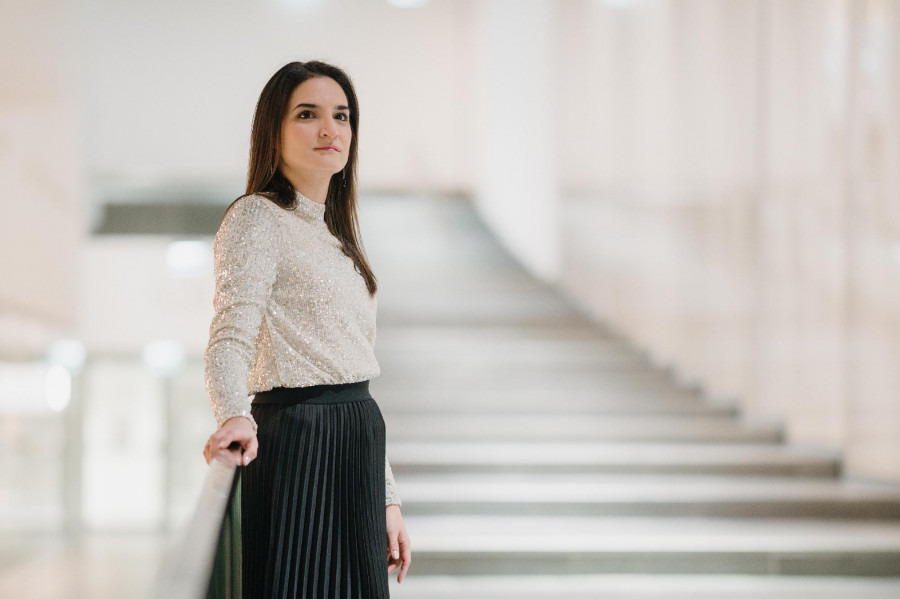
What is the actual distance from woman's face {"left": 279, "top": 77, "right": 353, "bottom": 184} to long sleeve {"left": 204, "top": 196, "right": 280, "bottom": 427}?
93 millimetres

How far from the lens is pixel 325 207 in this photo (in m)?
1.27

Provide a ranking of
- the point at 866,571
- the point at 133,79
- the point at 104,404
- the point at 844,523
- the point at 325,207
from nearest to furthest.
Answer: the point at 325,207 < the point at 866,571 < the point at 844,523 < the point at 133,79 < the point at 104,404

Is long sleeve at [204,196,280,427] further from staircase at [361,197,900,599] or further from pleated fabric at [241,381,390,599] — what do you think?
staircase at [361,197,900,599]

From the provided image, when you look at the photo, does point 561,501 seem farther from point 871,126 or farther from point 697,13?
point 697,13

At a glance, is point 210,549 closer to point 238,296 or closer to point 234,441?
point 234,441

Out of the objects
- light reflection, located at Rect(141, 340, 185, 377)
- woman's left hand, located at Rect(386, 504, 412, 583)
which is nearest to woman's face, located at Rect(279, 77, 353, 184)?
woman's left hand, located at Rect(386, 504, 412, 583)

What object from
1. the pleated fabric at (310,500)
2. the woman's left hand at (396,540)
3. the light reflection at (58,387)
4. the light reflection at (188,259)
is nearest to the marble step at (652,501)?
the woman's left hand at (396,540)

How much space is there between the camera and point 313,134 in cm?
119

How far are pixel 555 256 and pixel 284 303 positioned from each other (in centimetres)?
593

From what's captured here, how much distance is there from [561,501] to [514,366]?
1443 millimetres

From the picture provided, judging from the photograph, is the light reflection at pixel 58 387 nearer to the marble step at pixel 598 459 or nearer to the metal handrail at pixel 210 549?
the marble step at pixel 598 459

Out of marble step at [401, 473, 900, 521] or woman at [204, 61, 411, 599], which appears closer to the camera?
woman at [204, 61, 411, 599]

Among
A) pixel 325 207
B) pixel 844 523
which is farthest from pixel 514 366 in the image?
pixel 325 207

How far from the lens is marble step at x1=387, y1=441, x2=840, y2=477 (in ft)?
12.6
